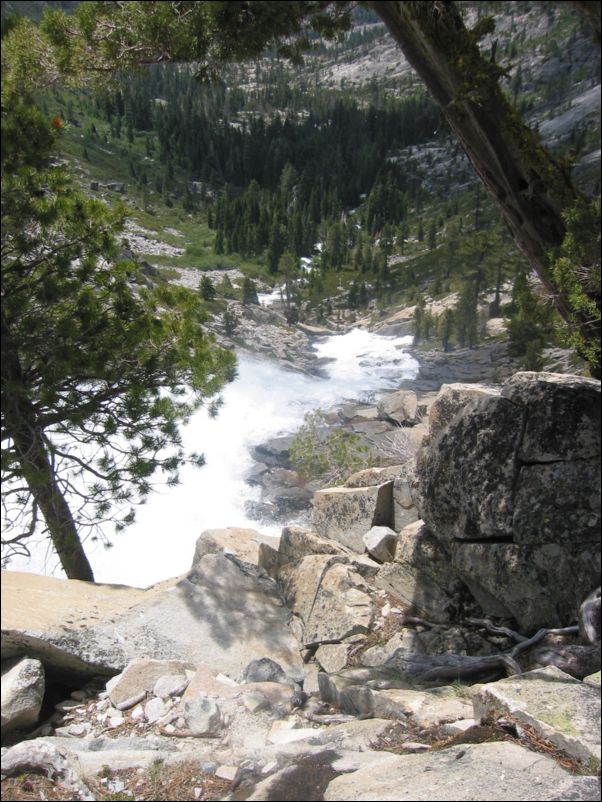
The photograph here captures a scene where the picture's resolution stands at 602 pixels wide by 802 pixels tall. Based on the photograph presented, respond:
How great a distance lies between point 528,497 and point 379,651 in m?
2.33

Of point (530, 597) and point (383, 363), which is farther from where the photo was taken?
point (383, 363)

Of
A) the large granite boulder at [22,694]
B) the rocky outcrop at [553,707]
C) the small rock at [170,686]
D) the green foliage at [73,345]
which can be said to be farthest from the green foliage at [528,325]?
the large granite boulder at [22,694]

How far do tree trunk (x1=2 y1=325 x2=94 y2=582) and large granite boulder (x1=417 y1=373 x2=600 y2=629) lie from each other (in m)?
4.56

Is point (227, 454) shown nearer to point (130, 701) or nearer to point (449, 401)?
point (449, 401)

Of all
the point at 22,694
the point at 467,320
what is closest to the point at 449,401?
the point at 22,694

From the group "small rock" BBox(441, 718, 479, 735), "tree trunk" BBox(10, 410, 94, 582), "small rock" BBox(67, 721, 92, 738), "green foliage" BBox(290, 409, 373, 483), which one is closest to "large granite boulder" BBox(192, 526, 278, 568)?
"tree trunk" BBox(10, 410, 94, 582)

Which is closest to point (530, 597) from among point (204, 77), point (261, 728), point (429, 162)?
point (261, 728)

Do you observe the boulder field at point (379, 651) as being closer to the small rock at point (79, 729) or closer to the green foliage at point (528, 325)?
the small rock at point (79, 729)

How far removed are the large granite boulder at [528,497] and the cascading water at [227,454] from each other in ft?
17.8

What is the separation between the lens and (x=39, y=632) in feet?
16.2

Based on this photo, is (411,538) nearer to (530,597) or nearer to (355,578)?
(355,578)

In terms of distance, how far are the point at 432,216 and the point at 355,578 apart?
379ft

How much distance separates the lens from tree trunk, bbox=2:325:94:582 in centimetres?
605

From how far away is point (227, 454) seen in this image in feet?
99.3
